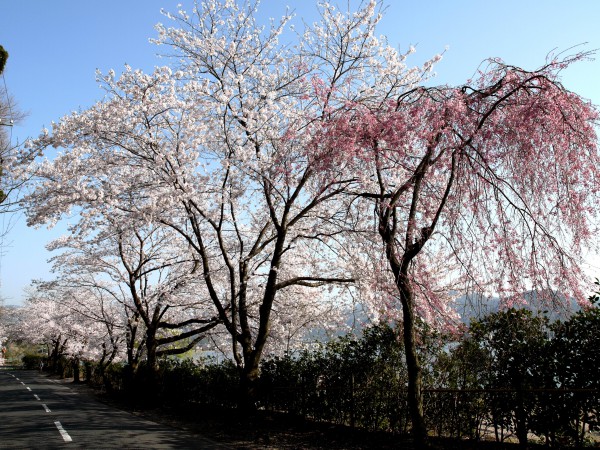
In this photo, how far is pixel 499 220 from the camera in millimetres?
6176

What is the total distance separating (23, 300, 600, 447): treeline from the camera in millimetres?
7000

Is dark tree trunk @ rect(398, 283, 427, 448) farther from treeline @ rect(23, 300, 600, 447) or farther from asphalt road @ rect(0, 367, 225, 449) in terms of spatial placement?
asphalt road @ rect(0, 367, 225, 449)

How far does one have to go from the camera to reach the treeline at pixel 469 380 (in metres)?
7.00

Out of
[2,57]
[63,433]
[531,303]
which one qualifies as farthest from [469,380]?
[2,57]

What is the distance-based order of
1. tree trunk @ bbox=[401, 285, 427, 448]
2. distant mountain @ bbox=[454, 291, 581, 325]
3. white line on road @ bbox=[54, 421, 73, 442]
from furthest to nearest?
white line on road @ bbox=[54, 421, 73, 442] < tree trunk @ bbox=[401, 285, 427, 448] < distant mountain @ bbox=[454, 291, 581, 325]

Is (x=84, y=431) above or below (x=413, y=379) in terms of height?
below

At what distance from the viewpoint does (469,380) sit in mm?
8625

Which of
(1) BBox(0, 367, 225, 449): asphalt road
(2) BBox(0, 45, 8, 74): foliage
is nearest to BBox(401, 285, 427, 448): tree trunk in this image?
(1) BBox(0, 367, 225, 449): asphalt road

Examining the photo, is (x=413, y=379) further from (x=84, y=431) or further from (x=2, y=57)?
(x=2, y=57)

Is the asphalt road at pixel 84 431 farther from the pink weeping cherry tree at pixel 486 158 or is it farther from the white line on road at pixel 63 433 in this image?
the pink weeping cherry tree at pixel 486 158

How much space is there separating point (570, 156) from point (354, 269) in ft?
19.9

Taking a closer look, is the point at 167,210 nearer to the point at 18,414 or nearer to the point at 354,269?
the point at 354,269

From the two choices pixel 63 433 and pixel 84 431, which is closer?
pixel 63 433

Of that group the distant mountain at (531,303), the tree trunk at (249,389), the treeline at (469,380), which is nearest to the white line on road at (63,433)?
the tree trunk at (249,389)
